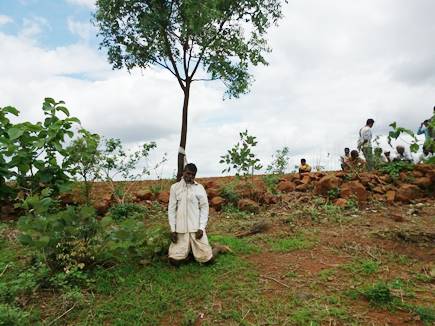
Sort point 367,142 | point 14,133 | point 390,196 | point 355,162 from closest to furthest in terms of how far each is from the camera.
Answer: point 14,133, point 390,196, point 367,142, point 355,162

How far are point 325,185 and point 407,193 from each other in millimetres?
1453

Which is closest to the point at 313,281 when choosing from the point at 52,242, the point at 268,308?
the point at 268,308

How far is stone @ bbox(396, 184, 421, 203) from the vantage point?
7988 millimetres

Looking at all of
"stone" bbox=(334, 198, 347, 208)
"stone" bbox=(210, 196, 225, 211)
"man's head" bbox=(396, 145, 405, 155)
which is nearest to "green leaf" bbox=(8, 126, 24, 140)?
"stone" bbox=(210, 196, 225, 211)

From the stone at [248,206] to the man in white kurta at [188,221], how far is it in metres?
2.29

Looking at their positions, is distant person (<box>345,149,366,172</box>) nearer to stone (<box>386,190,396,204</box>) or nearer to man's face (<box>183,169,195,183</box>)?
stone (<box>386,190,396,204</box>)

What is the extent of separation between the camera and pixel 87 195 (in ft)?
23.6

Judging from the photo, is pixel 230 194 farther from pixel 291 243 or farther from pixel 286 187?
pixel 291 243

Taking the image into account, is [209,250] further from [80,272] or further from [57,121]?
[57,121]

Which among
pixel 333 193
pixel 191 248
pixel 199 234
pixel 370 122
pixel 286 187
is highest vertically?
pixel 370 122

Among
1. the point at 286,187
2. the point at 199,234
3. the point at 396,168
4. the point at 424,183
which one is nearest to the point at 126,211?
the point at 199,234

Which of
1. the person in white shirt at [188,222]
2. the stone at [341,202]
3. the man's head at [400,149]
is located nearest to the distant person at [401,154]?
the man's head at [400,149]

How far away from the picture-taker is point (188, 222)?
516 cm

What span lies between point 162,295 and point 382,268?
2.35 m
